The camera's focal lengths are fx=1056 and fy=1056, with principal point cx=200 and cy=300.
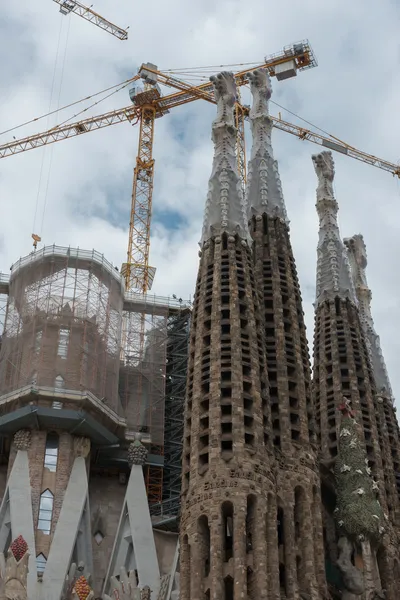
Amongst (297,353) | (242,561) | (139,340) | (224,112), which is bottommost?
(242,561)

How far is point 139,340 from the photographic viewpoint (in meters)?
56.8

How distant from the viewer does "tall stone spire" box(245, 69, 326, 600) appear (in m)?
40.5

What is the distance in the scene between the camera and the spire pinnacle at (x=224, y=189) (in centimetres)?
4762

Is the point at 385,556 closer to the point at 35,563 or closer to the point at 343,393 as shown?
the point at 343,393

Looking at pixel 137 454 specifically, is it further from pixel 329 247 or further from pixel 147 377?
pixel 329 247

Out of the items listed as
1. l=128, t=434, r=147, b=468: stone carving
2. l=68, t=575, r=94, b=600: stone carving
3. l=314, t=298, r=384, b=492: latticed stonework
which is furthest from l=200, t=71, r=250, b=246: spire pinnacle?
l=68, t=575, r=94, b=600: stone carving

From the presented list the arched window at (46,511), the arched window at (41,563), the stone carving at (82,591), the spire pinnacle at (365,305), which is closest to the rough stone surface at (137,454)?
the arched window at (46,511)

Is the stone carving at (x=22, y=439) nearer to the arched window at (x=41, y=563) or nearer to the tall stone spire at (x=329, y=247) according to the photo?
the arched window at (x=41, y=563)

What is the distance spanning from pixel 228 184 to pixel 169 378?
1291cm

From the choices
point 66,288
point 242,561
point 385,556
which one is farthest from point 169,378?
point 242,561

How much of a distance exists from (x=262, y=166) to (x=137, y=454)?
1661 cm

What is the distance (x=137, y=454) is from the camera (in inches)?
1938

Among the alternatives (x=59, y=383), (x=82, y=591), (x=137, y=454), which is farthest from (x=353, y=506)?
(x=59, y=383)

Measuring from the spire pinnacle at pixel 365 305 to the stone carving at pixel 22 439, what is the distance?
67.2 feet
